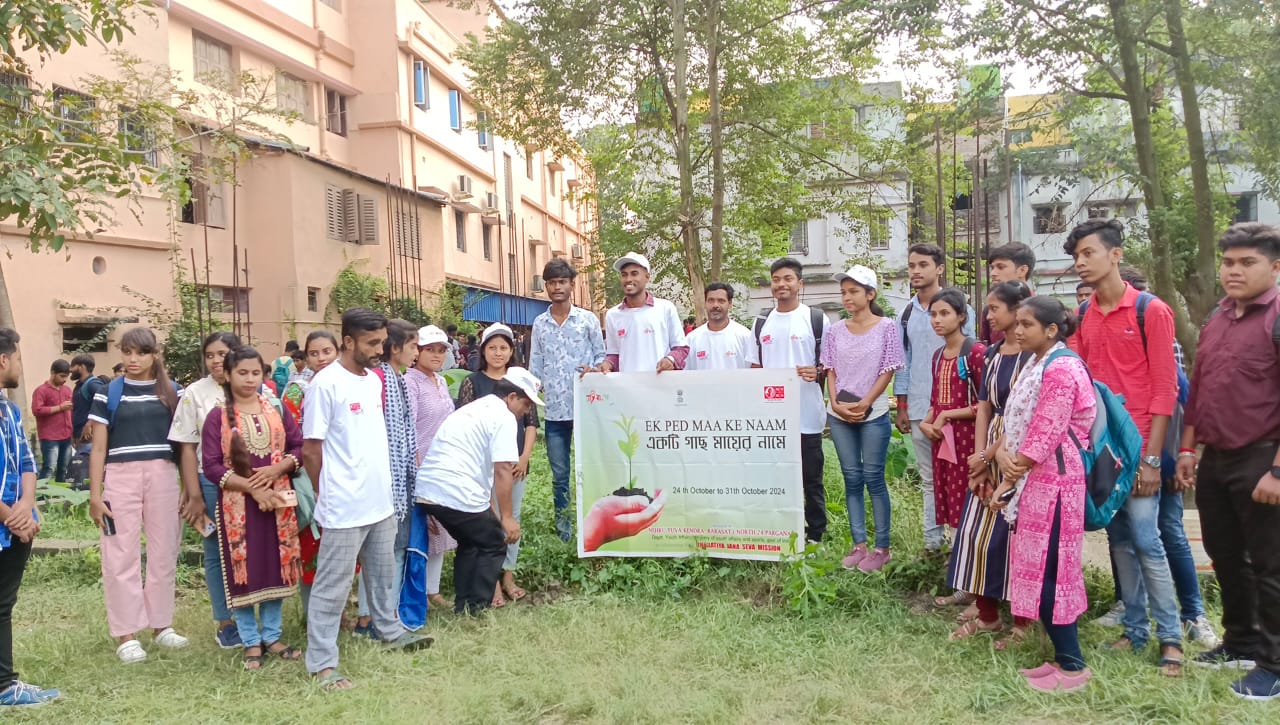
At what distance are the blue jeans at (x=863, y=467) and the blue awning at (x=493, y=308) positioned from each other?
17.8m

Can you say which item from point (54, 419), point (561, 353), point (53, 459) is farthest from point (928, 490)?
point (53, 459)

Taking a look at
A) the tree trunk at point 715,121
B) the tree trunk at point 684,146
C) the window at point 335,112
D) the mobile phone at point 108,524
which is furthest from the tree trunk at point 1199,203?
the window at point 335,112

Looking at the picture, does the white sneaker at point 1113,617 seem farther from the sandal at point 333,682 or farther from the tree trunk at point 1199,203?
the tree trunk at point 1199,203

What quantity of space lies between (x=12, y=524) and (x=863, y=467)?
4.35m

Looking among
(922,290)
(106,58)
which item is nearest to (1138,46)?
(922,290)

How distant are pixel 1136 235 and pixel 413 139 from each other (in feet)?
54.1

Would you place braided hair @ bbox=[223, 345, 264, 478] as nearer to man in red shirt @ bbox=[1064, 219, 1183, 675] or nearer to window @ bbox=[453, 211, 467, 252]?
man in red shirt @ bbox=[1064, 219, 1183, 675]

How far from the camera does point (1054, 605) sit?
3.81 m

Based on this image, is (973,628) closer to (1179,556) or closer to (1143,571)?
(1143,571)

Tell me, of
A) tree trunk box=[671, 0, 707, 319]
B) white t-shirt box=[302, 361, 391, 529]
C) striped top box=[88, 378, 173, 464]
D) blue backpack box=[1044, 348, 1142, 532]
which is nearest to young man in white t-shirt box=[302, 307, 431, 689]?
white t-shirt box=[302, 361, 391, 529]

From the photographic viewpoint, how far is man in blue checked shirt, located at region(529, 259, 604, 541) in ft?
19.8

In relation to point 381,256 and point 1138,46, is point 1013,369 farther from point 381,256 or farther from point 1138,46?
point 381,256

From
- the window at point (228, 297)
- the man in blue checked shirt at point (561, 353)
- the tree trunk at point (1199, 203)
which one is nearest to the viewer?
the man in blue checked shirt at point (561, 353)

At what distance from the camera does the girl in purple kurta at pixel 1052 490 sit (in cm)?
380
